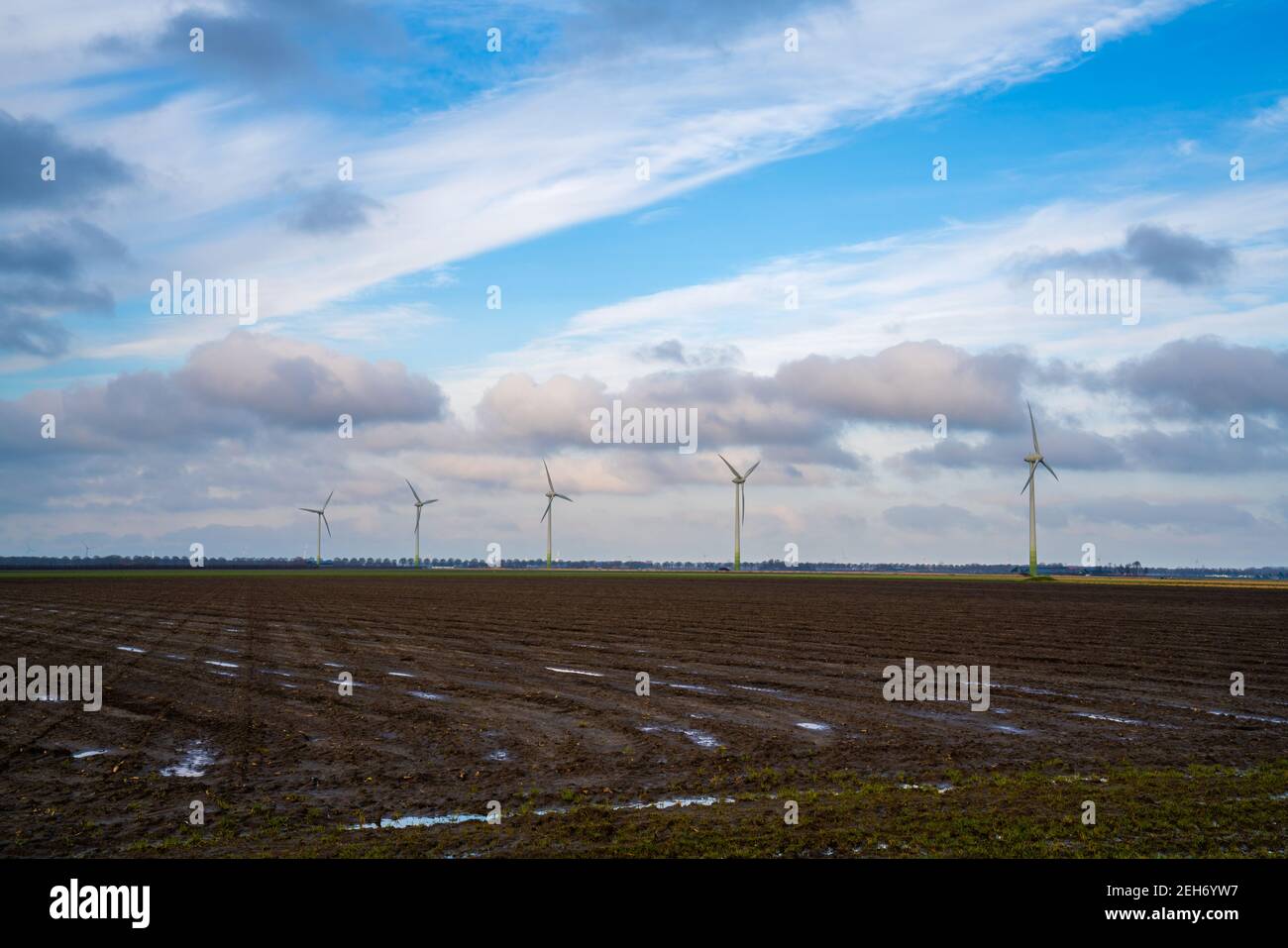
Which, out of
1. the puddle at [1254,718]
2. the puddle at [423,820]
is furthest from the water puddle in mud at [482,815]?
the puddle at [1254,718]

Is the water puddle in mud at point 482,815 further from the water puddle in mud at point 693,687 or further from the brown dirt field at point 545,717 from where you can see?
the water puddle in mud at point 693,687

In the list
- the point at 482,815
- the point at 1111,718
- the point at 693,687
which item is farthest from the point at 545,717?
the point at 1111,718

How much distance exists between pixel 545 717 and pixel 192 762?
256 inches

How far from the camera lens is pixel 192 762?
15656 mm

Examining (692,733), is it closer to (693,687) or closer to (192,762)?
(693,687)

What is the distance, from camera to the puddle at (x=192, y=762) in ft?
48.7

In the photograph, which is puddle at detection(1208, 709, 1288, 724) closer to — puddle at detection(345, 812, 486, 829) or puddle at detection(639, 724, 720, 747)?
puddle at detection(639, 724, 720, 747)

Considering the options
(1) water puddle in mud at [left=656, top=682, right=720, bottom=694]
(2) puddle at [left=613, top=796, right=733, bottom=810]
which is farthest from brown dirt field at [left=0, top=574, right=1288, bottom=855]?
(2) puddle at [left=613, top=796, right=733, bottom=810]
